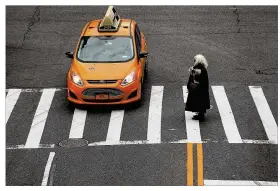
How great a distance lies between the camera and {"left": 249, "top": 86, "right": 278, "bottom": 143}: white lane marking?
16.7 m

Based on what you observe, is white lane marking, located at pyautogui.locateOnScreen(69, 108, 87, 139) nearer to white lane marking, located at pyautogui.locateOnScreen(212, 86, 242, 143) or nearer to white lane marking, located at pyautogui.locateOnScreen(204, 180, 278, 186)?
white lane marking, located at pyautogui.locateOnScreen(212, 86, 242, 143)

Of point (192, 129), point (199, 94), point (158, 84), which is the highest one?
point (199, 94)

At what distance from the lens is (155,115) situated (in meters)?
18.0

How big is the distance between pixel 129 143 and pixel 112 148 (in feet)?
1.56

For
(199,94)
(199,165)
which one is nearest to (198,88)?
(199,94)

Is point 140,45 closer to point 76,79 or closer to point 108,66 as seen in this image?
point 108,66

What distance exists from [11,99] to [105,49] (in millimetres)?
3054

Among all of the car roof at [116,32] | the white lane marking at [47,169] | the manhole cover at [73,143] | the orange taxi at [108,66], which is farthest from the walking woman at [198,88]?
the white lane marking at [47,169]

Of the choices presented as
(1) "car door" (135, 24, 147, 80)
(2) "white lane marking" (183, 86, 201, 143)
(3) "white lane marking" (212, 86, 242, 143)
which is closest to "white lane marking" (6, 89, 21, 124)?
(1) "car door" (135, 24, 147, 80)

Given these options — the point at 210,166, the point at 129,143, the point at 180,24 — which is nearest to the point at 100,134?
the point at 129,143

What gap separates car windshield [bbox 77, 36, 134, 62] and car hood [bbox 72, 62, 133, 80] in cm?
27

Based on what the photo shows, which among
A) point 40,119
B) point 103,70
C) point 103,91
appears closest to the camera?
point 40,119

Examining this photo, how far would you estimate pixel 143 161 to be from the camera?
49.3ft

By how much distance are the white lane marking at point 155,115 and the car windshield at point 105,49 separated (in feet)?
4.56
